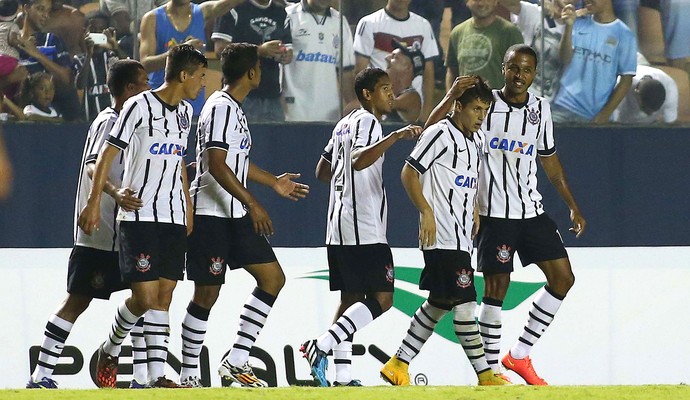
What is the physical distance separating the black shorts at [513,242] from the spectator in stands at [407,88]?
184 cm

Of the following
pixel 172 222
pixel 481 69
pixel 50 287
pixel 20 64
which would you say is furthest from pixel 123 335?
pixel 481 69

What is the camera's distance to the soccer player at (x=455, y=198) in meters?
8.09

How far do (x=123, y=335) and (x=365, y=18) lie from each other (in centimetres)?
311

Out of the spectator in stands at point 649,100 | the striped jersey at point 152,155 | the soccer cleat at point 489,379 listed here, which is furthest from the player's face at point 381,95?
the spectator in stands at point 649,100

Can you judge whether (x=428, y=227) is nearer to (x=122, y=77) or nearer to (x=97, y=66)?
(x=122, y=77)

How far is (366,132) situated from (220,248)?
1.00 metres

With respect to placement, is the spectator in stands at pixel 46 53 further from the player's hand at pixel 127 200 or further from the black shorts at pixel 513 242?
the black shorts at pixel 513 242

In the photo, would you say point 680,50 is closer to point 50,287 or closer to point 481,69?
point 481,69

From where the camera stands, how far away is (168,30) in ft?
33.1

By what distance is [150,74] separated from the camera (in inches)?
395

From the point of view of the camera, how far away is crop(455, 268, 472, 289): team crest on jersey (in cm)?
808

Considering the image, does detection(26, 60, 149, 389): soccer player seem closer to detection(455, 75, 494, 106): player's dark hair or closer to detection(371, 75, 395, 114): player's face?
detection(371, 75, 395, 114): player's face

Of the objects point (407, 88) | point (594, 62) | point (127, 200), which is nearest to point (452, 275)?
point (127, 200)

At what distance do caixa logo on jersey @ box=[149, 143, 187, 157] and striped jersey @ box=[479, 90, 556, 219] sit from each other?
177 cm
